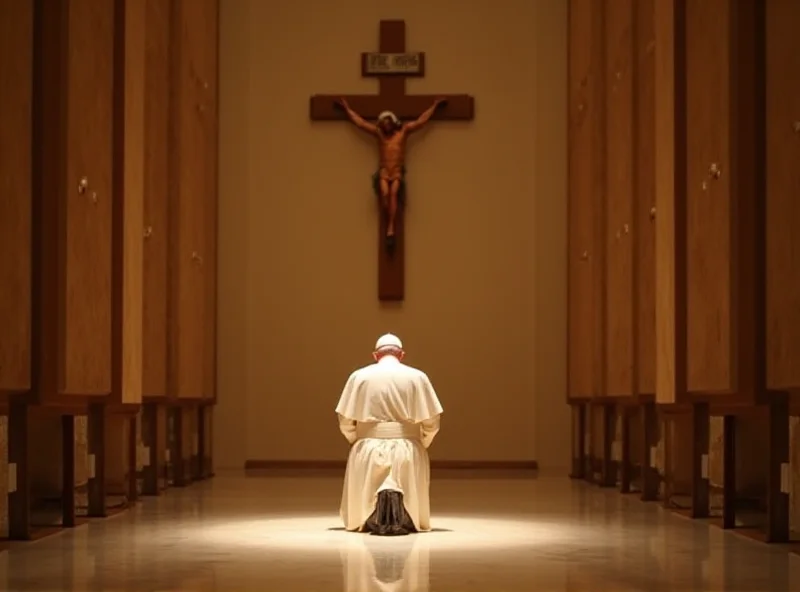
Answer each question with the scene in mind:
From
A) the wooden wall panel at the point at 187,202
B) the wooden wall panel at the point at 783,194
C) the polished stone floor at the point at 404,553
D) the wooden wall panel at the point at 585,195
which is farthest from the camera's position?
the wooden wall panel at the point at 585,195

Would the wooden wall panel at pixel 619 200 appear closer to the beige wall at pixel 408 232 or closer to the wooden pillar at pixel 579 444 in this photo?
the wooden pillar at pixel 579 444

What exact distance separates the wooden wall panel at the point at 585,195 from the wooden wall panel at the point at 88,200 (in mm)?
5081

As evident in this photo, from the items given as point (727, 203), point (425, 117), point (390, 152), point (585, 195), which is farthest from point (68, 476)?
point (425, 117)

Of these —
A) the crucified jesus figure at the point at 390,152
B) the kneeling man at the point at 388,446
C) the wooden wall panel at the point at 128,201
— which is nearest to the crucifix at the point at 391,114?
the crucified jesus figure at the point at 390,152

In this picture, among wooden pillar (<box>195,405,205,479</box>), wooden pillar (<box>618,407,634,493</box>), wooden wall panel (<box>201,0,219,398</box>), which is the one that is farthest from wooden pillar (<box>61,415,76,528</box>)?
wooden wall panel (<box>201,0,219,398</box>)

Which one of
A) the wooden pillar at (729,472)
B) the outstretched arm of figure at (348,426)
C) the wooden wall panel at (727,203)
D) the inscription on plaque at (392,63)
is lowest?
the wooden pillar at (729,472)

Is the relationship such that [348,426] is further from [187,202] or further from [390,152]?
[390,152]

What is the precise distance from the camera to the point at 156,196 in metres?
12.5

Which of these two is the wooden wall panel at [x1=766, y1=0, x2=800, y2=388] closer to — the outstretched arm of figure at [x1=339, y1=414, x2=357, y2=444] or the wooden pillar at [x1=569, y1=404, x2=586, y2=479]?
the outstretched arm of figure at [x1=339, y1=414, x2=357, y2=444]

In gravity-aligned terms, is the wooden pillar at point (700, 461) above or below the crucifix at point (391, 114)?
below

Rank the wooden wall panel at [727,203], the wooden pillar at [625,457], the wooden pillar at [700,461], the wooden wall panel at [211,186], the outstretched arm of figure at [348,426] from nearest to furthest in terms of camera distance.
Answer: the wooden wall panel at [727,203]
the outstretched arm of figure at [348,426]
the wooden pillar at [700,461]
the wooden pillar at [625,457]
the wooden wall panel at [211,186]

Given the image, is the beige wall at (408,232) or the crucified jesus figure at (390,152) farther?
the beige wall at (408,232)

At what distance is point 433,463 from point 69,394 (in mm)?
7820

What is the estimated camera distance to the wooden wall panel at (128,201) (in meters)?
10.4
